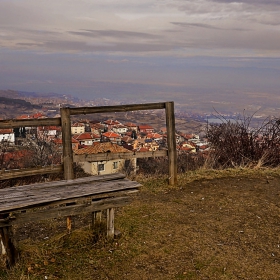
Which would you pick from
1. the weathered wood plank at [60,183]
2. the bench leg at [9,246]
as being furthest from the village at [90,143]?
the bench leg at [9,246]

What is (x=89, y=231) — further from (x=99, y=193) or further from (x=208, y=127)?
(x=208, y=127)

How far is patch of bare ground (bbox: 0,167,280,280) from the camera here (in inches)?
126

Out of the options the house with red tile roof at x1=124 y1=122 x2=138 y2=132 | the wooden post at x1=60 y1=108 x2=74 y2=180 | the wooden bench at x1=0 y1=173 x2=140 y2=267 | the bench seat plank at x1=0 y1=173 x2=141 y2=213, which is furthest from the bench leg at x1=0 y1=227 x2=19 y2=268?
the house with red tile roof at x1=124 y1=122 x2=138 y2=132

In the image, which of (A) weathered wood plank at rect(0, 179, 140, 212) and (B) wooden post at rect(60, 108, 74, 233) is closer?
(A) weathered wood plank at rect(0, 179, 140, 212)

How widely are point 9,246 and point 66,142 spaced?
1.98m

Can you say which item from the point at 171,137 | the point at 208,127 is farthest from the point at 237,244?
the point at 208,127

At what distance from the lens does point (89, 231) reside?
389 centimetres

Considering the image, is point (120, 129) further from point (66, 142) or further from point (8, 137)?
point (66, 142)

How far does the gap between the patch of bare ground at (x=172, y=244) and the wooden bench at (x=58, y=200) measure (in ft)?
1.02

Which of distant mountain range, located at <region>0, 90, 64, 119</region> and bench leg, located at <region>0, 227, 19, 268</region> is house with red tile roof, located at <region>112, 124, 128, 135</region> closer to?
distant mountain range, located at <region>0, 90, 64, 119</region>

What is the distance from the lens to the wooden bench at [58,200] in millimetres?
3070

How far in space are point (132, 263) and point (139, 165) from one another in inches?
306

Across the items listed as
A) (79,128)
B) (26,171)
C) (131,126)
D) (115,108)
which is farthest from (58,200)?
(131,126)

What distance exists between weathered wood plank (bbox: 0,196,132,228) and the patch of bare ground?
0.47 metres
